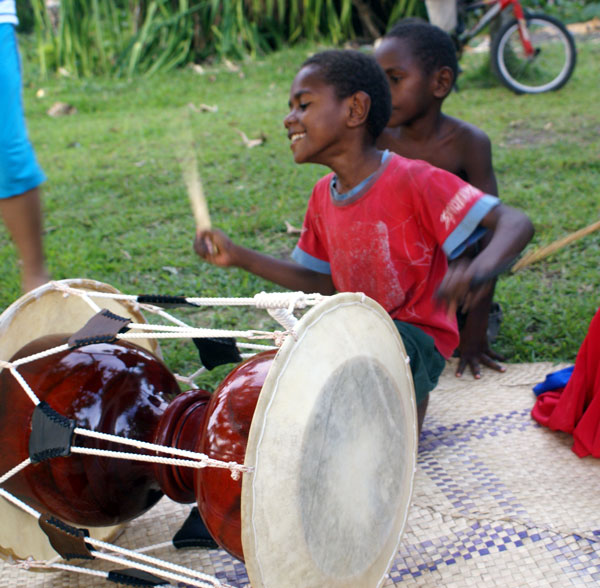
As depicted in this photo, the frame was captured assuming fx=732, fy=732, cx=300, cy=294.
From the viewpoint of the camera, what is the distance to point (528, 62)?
6.27 metres

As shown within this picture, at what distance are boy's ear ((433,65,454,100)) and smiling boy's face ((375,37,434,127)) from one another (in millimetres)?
22

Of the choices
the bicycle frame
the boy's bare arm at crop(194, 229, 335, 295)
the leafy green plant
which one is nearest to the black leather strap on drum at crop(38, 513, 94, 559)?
the boy's bare arm at crop(194, 229, 335, 295)

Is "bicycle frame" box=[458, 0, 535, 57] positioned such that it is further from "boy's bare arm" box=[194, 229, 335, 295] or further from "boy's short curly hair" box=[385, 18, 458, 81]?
"boy's bare arm" box=[194, 229, 335, 295]

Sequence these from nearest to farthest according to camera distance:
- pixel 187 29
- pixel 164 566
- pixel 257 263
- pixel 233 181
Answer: pixel 164 566, pixel 257 263, pixel 233 181, pixel 187 29

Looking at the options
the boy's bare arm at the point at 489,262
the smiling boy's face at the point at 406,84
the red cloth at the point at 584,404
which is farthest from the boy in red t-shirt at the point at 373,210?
the smiling boy's face at the point at 406,84

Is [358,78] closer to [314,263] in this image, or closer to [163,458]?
[314,263]

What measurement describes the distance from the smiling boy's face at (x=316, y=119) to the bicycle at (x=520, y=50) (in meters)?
4.55

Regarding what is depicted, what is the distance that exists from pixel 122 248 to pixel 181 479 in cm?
238

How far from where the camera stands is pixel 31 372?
5.31 ft

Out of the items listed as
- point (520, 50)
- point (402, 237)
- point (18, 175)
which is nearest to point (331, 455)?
point (402, 237)

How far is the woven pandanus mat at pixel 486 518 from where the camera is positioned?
1669mm

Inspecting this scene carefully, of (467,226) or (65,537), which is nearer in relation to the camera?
(65,537)

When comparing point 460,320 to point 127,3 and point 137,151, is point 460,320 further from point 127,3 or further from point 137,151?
point 127,3

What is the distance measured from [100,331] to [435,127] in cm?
161
